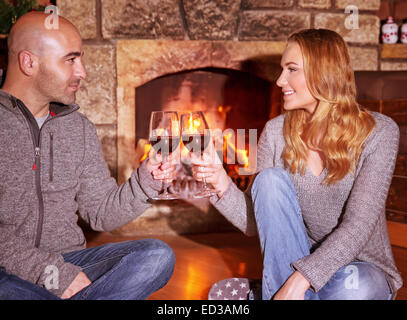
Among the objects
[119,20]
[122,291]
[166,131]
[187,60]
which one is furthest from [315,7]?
[122,291]

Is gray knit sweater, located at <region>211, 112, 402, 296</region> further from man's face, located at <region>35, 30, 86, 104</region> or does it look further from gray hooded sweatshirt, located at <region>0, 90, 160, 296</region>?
man's face, located at <region>35, 30, 86, 104</region>

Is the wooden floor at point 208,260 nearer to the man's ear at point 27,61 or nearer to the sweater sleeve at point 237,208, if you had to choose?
the sweater sleeve at point 237,208

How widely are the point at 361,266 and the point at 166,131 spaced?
2.31 feet

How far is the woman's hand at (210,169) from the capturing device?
52.0 inches

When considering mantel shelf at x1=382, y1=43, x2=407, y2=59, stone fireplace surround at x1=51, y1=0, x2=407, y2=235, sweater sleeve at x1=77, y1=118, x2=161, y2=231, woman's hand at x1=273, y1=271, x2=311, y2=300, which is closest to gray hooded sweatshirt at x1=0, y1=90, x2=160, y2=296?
sweater sleeve at x1=77, y1=118, x2=161, y2=231

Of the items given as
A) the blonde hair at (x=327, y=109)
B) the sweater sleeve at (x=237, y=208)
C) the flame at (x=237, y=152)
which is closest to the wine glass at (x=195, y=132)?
the sweater sleeve at (x=237, y=208)

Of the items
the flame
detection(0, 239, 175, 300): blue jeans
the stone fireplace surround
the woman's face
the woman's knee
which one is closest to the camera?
detection(0, 239, 175, 300): blue jeans

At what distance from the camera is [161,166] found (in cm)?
133

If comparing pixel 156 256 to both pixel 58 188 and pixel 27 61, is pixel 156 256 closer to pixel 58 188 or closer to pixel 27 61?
pixel 58 188

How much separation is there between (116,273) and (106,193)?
0.35 meters

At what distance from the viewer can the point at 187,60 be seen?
2.65 meters

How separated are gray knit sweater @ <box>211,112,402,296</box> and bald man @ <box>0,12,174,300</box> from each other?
12.9 inches

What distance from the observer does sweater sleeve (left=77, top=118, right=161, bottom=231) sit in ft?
4.50

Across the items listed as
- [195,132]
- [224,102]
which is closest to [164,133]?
[195,132]
